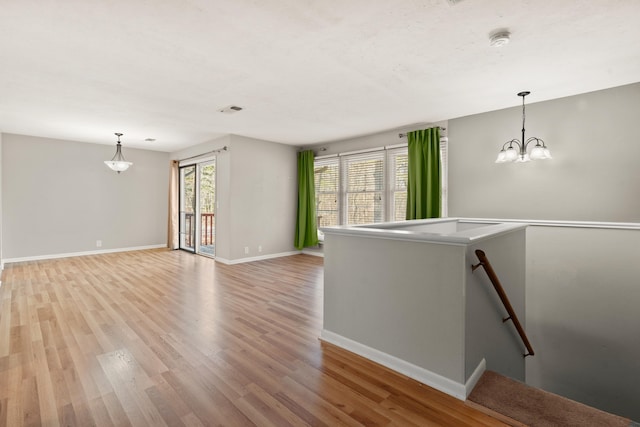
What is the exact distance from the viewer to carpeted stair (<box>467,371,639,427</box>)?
169 centimetres

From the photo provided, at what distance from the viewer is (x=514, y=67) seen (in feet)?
9.71

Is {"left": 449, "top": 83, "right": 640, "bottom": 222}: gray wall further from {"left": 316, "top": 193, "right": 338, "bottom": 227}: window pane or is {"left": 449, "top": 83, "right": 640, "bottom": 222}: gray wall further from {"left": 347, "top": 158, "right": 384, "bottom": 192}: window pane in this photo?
{"left": 316, "top": 193, "right": 338, "bottom": 227}: window pane

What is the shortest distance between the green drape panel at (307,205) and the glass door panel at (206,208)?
2.21 metres

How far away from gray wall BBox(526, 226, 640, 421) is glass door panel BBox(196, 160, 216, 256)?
652cm

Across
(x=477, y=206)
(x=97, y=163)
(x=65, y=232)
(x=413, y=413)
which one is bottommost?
(x=413, y=413)

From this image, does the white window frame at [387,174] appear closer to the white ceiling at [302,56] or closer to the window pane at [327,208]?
the window pane at [327,208]

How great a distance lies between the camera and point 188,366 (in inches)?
87.2

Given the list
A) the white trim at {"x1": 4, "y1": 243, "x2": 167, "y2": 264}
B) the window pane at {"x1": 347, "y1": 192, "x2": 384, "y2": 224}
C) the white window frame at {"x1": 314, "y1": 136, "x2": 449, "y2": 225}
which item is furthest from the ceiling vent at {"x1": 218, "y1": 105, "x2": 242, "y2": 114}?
the white trim at {"x1": 4, "y1": 243, "x2": 167, "y2": 264}

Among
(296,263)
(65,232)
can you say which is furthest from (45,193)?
(296,263)

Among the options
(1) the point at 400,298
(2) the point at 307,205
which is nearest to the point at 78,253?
(2) the point at 307,205

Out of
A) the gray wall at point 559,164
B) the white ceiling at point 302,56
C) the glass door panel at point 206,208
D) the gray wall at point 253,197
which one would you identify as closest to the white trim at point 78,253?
the glass door panel at point 206,208

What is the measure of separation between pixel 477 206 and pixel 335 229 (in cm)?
305

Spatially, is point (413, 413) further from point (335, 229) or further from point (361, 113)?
point (361, 113)

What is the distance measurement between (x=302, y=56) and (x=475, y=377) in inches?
114
